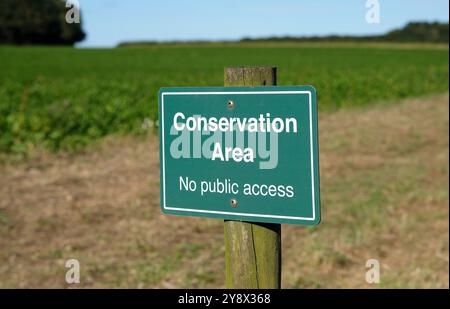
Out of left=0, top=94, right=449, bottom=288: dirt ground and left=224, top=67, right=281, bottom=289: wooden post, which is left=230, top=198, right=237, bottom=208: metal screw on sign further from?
left=0, top=94, right=449, bottom=288: dirt ground

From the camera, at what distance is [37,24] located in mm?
77500

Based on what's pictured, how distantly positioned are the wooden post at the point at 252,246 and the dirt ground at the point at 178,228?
2463mm

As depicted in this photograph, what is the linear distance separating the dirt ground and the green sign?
255 centimetres

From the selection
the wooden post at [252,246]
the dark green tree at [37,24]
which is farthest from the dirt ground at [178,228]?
the dark green tree at [37,24]

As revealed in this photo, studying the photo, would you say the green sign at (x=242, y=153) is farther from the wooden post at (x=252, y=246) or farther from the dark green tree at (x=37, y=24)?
the dark green tree at (x=37, y=24)

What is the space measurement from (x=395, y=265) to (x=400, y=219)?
119cm

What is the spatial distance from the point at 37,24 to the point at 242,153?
7901cm

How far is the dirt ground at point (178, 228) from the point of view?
5.11m

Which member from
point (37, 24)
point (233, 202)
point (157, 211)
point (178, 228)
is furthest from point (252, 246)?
point (37, 24)

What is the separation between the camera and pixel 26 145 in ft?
31.8

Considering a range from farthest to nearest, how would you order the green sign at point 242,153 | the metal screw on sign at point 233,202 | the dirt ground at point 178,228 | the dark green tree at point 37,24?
1. the dark green tree at point 37,24
2. the dirt ground at point 178,228
3. the metal screw on sign at point 233,202
4. the green sign at point 242,153

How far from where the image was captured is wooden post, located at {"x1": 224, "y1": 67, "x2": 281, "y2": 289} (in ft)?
7.86
